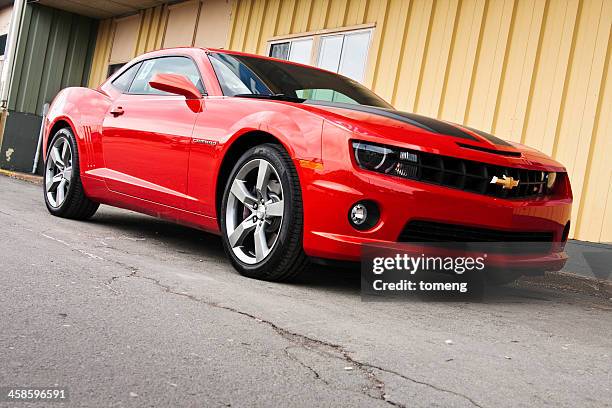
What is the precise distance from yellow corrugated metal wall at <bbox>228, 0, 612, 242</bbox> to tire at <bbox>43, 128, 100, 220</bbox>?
3650mm

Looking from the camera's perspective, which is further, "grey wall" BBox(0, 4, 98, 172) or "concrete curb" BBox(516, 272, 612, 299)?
"grey wall" BBox(0, 4, 98, 172)

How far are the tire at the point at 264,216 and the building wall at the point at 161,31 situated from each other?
773 cm

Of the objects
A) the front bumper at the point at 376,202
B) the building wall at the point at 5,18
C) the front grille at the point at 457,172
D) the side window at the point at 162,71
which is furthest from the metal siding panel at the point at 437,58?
the building wall at the point at 5,18

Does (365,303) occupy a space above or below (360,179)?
below

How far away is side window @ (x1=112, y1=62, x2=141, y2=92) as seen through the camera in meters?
6.39

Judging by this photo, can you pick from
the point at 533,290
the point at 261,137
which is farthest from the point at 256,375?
the point at 533,290

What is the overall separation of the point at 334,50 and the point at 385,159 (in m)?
6.02

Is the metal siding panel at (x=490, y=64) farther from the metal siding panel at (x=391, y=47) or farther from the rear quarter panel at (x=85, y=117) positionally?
the rear quarter panel at (x=85, y=117)

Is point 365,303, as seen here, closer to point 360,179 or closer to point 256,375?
point 360,179

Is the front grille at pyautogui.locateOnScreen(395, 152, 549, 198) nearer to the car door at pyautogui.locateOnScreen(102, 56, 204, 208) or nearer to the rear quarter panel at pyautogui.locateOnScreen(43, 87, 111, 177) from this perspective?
the car door at pyautogui.locateOnScreen(102, 56, 204, 208)

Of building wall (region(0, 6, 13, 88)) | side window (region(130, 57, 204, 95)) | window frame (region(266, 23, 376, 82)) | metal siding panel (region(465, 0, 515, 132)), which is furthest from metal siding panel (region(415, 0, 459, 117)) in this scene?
building wall (region(0, 6, 13, 88))

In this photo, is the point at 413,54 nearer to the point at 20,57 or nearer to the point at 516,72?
the point at 516,72

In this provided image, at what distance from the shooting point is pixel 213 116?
5012 millimetres

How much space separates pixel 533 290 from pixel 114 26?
11929mm
